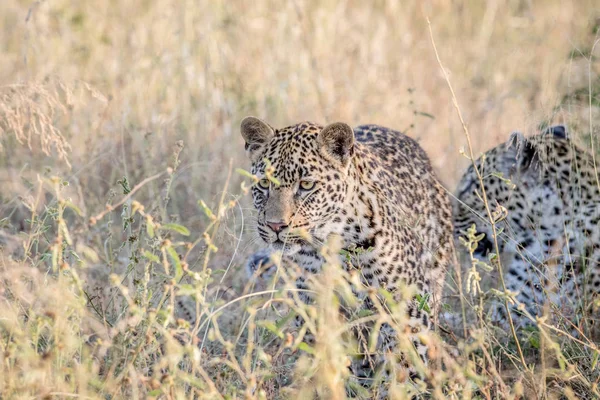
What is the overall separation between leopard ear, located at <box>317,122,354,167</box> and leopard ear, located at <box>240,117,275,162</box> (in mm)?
399

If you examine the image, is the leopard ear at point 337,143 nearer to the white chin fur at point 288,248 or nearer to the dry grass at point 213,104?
the white chin fur at point 288,248

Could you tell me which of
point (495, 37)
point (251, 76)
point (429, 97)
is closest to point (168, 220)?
point (251, 76)

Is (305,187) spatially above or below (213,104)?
A: above

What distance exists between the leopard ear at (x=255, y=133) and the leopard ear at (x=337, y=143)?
1.31 feet

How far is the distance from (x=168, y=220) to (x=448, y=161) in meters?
3.28

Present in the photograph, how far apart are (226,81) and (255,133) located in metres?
4.26

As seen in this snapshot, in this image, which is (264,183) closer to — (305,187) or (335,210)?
(305,187)

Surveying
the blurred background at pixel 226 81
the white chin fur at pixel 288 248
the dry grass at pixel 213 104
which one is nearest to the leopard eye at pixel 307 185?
the white chin fur at pixel 288 248

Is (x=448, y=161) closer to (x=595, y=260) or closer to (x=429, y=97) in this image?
(x=429, y=97)

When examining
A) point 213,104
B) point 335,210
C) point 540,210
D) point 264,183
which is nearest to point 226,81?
point 213,104

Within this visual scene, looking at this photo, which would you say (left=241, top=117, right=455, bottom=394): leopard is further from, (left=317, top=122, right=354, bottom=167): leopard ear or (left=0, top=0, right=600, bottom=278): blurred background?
(left=0, top=0, right=600, bottom=278): blurred background

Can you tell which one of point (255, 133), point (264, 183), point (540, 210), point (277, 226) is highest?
point (255, 133)

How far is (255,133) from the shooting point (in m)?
5.92

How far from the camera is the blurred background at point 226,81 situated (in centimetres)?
824
